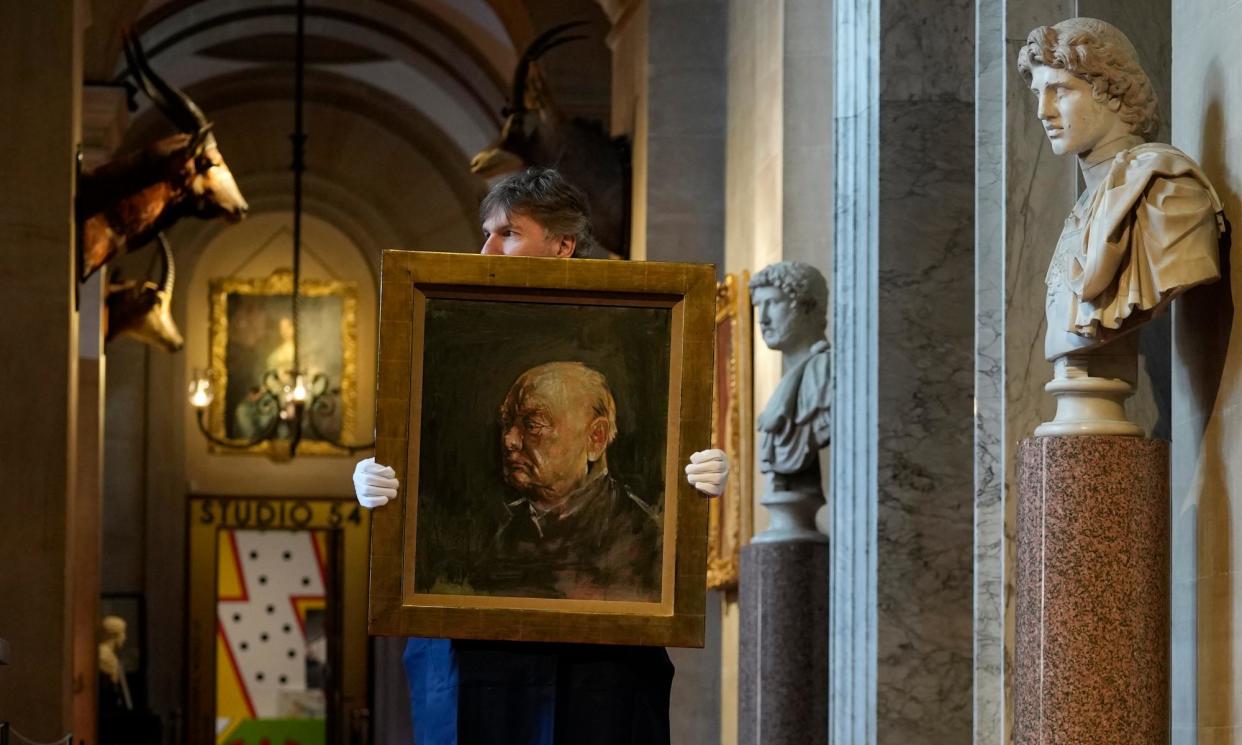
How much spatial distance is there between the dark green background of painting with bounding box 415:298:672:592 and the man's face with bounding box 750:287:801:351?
468 cm

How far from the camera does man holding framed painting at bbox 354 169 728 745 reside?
497 centimetres

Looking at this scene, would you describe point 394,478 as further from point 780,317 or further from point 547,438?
point 780,317

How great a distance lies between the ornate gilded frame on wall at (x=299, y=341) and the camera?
26.5 meters

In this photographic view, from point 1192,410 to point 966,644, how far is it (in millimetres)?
2210

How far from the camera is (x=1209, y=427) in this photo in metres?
5.80

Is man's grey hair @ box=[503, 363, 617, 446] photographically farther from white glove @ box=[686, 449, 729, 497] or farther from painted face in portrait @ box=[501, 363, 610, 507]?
white glove @ box=[686, 449, 729, 497]


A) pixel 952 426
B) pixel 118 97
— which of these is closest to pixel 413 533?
pixel 952 426

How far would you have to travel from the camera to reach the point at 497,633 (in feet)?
16.3

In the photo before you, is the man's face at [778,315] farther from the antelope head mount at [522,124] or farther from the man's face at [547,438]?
the antelope head mount at [522,124]

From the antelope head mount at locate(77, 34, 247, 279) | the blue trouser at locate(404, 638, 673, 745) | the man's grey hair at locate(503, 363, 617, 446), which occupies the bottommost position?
the blue trouser at locate(404, 638, 673, 745)

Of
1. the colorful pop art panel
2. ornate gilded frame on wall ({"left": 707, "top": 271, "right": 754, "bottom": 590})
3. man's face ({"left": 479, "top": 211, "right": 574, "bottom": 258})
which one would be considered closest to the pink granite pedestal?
man's face ({"left": 479, "top": 211, "right": 574, "bottom": 258})

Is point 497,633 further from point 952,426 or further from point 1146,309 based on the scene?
point 952,426

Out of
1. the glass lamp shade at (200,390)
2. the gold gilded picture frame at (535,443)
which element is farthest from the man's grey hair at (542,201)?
the glass lamp shade at (200,390)

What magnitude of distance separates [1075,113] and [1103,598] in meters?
1.24
